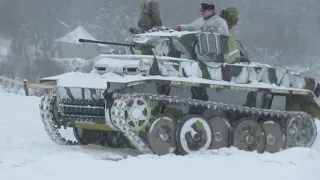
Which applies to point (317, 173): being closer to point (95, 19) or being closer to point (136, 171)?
point (136, 171)

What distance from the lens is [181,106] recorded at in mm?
10773

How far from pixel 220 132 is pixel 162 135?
3.73ft

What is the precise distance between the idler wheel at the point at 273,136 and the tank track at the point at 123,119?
6.1 inches

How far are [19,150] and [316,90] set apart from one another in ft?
17.8

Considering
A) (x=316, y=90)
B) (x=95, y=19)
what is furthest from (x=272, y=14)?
(x=316, y=90)

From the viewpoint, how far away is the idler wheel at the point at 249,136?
36.3ft

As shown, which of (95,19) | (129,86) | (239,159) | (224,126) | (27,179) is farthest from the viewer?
(95,19)

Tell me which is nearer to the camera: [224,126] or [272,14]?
[224,126]

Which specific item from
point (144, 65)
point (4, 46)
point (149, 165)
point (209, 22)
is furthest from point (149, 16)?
point (4, 46)

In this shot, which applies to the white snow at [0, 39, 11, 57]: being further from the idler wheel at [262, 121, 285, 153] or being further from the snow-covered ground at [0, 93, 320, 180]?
the idler wheel at [262, 121, 285, 153]

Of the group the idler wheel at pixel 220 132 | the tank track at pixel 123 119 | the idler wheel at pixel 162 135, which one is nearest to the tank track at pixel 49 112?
the tank track at pixel 123 119

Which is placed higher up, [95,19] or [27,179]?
[95,19]

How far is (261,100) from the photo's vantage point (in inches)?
468

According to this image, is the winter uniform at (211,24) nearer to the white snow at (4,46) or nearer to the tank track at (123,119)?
the tank track at (123,119)
